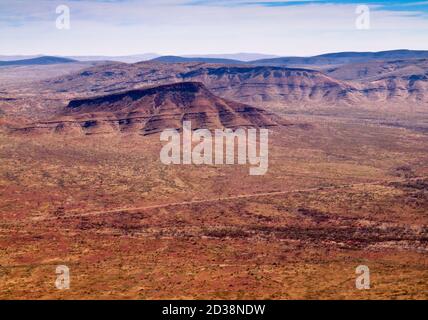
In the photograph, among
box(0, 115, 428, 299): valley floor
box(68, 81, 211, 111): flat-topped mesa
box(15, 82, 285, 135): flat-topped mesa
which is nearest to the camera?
box(0, 115, 428, 299): valley floor

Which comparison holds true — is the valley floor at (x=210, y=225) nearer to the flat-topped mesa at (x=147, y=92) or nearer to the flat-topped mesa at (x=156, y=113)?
the flat-topped mesa at (x=156, y=113)

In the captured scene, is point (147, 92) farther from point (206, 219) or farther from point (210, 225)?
point (210, 225)

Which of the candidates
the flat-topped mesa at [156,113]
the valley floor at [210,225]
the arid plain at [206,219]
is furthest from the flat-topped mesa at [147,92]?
the valley floor at [210,225]

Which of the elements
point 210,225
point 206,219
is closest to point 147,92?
point 206,219

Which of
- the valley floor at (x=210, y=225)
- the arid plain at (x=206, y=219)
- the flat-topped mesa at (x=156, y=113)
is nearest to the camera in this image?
the valley floor at (x=210, y=225)

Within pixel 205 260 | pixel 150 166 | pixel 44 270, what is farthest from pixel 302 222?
pixel 150 166

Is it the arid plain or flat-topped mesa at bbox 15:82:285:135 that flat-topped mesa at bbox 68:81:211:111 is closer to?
flat-topped mesa at bbox 15:82:285:135

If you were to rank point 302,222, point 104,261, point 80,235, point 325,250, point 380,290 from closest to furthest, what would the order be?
point 380,290, point 104,261, point 325,250, point 80,235, point 302,222

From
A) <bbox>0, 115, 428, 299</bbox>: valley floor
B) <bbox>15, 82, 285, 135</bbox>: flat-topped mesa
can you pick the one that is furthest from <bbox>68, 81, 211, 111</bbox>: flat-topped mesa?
<bbox>0, 115, 428, 299</bbox>: valley floor

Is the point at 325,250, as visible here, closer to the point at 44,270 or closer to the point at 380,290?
the point at 380,290
